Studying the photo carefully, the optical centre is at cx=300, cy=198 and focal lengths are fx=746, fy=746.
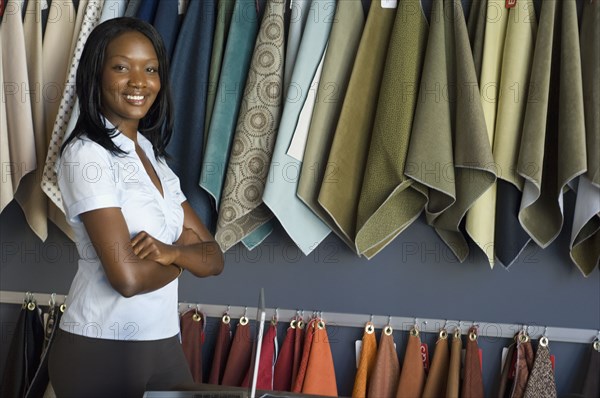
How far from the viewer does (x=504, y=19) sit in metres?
1.76

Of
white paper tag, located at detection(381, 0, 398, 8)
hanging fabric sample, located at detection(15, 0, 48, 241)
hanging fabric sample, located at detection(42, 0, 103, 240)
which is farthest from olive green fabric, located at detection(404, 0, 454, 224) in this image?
hanging fabric sample, located at detection(15, 0, 48, 241)

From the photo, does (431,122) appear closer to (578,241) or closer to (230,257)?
(578,241)

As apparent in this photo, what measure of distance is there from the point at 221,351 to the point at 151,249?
795mm

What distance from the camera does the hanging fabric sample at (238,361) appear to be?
6.38 feet

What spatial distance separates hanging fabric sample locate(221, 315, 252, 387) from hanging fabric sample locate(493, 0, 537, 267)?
27.3 inches

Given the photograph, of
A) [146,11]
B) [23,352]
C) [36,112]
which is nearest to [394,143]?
[146,11]

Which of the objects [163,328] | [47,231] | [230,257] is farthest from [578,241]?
[47,231]

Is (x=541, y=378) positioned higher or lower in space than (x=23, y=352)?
higher

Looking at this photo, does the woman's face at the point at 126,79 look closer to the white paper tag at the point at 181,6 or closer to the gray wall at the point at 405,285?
the white paper tag at the point at 181,6

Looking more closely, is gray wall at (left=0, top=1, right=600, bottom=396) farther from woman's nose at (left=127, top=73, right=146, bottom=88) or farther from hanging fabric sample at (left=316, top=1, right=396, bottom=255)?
woman's nose at (left=127, top=73, right=146, bottom=88)

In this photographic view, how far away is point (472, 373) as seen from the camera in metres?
1.85

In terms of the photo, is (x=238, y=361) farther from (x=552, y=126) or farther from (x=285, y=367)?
(x=552, y=126)

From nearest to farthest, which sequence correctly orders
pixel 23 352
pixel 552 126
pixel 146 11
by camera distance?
pixel 552 126 < pixel 146 11 < pixel 23 352

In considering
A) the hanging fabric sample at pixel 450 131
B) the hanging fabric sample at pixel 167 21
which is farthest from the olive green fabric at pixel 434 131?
the hanging fabric sample at pixel 167 21
